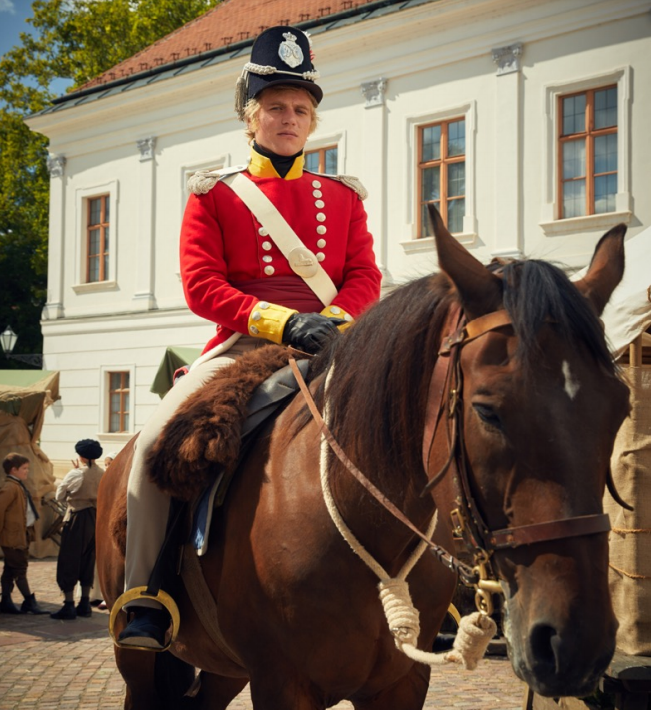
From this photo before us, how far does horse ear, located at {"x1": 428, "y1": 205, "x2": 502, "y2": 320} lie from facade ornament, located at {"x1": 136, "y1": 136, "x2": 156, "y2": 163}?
79.7 ft

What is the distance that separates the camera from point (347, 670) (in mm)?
2654

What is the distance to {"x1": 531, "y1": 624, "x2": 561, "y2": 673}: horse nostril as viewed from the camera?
1928 mm

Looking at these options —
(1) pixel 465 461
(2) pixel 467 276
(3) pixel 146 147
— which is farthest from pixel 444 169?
(1) pixel 465 461

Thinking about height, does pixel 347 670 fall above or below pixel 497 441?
below

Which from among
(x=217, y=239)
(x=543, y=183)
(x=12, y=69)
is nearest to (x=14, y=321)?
(x=12, y=69)

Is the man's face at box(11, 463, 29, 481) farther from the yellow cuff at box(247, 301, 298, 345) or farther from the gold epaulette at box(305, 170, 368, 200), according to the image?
the yellow cuff at box(247, 301, 298, 345)

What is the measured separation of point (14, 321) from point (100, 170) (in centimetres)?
904

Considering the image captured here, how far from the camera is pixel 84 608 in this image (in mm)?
11508

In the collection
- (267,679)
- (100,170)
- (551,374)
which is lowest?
(267,679)

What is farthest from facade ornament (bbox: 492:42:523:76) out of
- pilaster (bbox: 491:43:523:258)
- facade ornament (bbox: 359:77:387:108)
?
facade ornament (bbox: 359:77:387:108)

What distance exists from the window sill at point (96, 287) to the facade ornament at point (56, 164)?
350cm

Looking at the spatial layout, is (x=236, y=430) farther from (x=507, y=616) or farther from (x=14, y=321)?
(x=14, y=321)

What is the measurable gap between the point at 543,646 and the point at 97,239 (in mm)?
26884

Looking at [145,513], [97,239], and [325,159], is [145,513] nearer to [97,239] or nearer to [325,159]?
[325,159]
